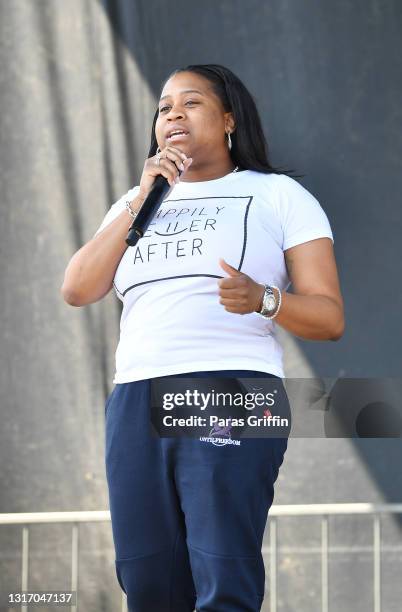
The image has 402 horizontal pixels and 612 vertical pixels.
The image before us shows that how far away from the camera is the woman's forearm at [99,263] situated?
75.7 inches

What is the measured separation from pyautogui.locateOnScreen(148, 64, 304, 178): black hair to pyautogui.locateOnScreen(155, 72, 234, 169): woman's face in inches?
0.7

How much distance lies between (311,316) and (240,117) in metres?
0.57

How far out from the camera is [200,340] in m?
1.79

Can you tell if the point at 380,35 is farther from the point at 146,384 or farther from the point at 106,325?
the point at 146,384

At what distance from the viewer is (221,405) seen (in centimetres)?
175

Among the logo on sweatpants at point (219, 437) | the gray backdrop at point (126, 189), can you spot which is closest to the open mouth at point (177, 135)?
the logo on sweatpants at point (219, 437)

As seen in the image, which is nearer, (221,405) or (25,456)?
(221,405)

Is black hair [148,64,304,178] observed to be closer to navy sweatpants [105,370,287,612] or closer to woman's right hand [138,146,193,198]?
woman's right hand [138,146,193,198]

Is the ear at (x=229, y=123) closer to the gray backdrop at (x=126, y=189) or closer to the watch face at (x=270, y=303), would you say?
the watch face at (x=270, y=303)

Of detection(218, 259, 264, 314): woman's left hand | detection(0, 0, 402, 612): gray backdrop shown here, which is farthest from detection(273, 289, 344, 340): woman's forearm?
detection(0, 0, 402, 612): gray backdrop

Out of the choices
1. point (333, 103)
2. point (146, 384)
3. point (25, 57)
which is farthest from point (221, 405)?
point (25, 57)

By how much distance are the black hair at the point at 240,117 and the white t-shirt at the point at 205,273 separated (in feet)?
0.49

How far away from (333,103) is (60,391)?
1250 mm

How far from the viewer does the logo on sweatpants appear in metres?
1.73
